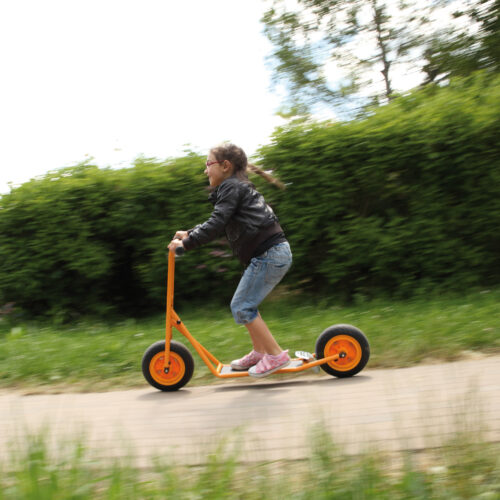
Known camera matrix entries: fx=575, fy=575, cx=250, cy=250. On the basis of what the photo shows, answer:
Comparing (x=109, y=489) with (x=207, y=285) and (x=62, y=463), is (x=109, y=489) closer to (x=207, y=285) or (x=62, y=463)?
(x=62, y=463)

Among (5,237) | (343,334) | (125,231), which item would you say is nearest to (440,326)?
(343,334)

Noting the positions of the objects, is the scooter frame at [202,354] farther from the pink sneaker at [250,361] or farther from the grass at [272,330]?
the grass at [272,330]

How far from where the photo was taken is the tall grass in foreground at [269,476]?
228 cm

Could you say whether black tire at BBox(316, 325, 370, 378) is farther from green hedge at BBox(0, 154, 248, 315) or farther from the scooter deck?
green hedge at BBox(0, 154, 248, 315)

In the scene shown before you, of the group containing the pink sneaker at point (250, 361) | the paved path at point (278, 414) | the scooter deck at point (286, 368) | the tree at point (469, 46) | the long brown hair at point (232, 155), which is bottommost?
the paved path at point (278, 414)

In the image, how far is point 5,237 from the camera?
759 cm

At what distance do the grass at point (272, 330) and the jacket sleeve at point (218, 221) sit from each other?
1.26 meters

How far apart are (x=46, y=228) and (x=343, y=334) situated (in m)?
4.68

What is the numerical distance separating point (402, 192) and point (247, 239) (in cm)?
343

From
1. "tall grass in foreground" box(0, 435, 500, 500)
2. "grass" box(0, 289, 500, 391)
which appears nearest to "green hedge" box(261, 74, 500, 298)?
"grass" box(0, 289, 500, 391)

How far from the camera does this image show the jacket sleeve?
417 centimetres

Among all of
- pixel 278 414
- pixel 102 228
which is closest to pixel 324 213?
pixel 102 228

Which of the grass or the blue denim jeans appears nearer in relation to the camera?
the blue denim jeans

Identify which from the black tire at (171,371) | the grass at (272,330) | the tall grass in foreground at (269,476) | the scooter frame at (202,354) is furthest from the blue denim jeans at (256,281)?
the tall grass in foreground at (269,476)
